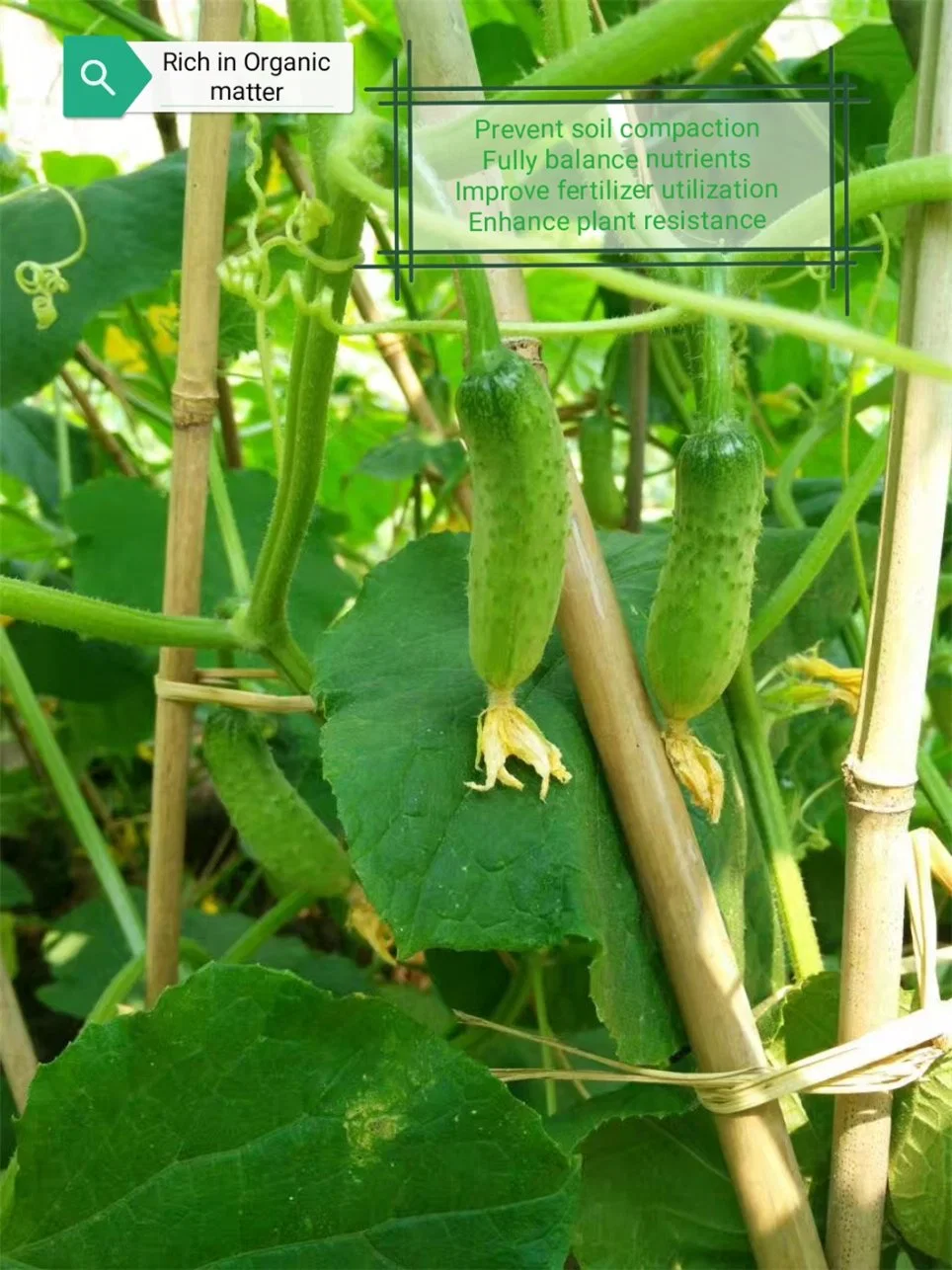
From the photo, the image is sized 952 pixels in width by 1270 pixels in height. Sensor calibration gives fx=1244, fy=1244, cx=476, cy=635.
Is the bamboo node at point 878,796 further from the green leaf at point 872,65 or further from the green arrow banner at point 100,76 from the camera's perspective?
the green leaf at point 872,65

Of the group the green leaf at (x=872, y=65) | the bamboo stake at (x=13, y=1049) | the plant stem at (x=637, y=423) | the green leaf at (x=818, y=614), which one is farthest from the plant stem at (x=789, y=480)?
the bamboo stake at (x=13, y=1049)

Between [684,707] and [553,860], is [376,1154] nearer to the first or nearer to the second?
[553,860]

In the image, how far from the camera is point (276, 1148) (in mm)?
733

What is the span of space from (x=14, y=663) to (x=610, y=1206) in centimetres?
67

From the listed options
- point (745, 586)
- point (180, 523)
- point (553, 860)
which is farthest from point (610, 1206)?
point (180, 523)

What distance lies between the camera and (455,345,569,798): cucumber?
614mm

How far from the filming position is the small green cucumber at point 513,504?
61 centimetres

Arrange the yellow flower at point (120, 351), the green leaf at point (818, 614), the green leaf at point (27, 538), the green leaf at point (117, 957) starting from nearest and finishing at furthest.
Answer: the green leaf at point (818, 614), the green leaf at point (117, 957), the green leaf at point (27, 538), the yellow flower at point (120, 351)

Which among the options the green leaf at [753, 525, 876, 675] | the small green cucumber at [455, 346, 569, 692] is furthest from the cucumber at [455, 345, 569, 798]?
the green leaf at [753, 525, 876, 675]

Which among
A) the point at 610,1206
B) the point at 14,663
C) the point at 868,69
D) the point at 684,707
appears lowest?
the point at 610,1206

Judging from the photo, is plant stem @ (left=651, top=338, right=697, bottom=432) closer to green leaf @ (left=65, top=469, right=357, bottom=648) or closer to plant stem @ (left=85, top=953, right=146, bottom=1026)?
green leaf @ (left=65, top=469, right=357, bottom=648)

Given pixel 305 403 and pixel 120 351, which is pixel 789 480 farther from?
pixel 120 351

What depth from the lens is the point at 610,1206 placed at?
858 millimetres

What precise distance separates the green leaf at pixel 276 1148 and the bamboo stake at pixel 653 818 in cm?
13
